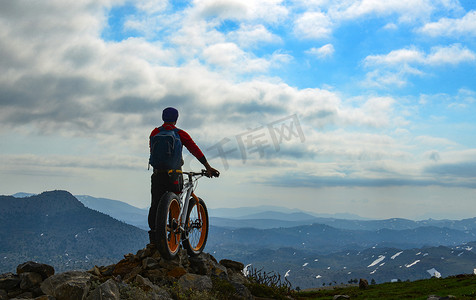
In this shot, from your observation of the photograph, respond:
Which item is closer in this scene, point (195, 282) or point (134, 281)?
point (134, 281)

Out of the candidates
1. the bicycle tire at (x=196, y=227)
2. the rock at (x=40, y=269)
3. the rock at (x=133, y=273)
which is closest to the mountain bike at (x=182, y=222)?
the bicycle tire at (x=196, y=227)

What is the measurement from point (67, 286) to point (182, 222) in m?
4.21

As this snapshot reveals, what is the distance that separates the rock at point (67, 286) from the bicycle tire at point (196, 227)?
12.4 feet

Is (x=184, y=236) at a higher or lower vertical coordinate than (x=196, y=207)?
lower

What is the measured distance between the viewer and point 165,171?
1334 cm

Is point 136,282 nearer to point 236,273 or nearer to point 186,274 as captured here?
point 186,274

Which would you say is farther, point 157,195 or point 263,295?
point 263,295

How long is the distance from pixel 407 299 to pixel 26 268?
2606 cm

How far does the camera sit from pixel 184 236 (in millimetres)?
14172

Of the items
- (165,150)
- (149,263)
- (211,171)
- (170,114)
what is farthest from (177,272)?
(170,114)

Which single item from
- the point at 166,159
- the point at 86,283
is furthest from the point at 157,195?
the point at 86,283

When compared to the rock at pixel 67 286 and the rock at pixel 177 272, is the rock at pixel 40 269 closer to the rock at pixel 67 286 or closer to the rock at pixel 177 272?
the rock at pixel 67 286

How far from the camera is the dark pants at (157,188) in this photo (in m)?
13.3

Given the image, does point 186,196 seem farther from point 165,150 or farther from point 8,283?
point 8,283
